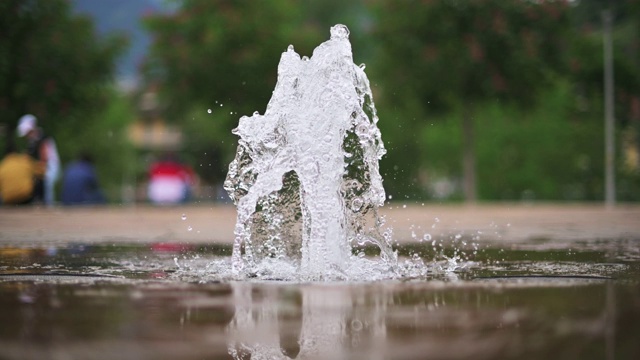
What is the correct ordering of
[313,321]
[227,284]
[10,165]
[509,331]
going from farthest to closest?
1. [10,165]
2. [227,284]
3. [313,321]
4. [509,331]

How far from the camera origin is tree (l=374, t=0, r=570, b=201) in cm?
3127

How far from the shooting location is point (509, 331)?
5.02 m

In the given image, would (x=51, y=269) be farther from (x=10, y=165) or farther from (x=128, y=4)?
(x=128, y=4)

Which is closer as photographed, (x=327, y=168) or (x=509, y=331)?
(x=509, y=331)

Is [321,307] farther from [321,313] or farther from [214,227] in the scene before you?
[214,227]

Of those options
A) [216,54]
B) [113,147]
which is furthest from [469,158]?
[113,147]

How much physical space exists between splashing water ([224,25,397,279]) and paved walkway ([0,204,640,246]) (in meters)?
3.44

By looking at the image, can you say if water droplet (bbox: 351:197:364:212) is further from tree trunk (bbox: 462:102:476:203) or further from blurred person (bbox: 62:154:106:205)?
tree trunk (bbox: 462:102:476:203)

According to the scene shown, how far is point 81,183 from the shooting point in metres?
21.6

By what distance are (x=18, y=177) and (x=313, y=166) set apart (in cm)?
1110

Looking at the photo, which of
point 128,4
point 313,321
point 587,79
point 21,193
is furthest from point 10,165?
point 128,4

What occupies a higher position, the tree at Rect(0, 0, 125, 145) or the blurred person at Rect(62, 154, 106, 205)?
the tree at Rect(0, 0, 125, 145)

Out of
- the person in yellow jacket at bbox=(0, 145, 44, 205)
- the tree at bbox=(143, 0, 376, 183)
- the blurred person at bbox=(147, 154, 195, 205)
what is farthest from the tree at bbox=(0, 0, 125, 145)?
the person in yellow jacket at bbox=(0, 145, 44, 205)

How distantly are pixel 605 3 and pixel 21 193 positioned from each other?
21350 millimetres
